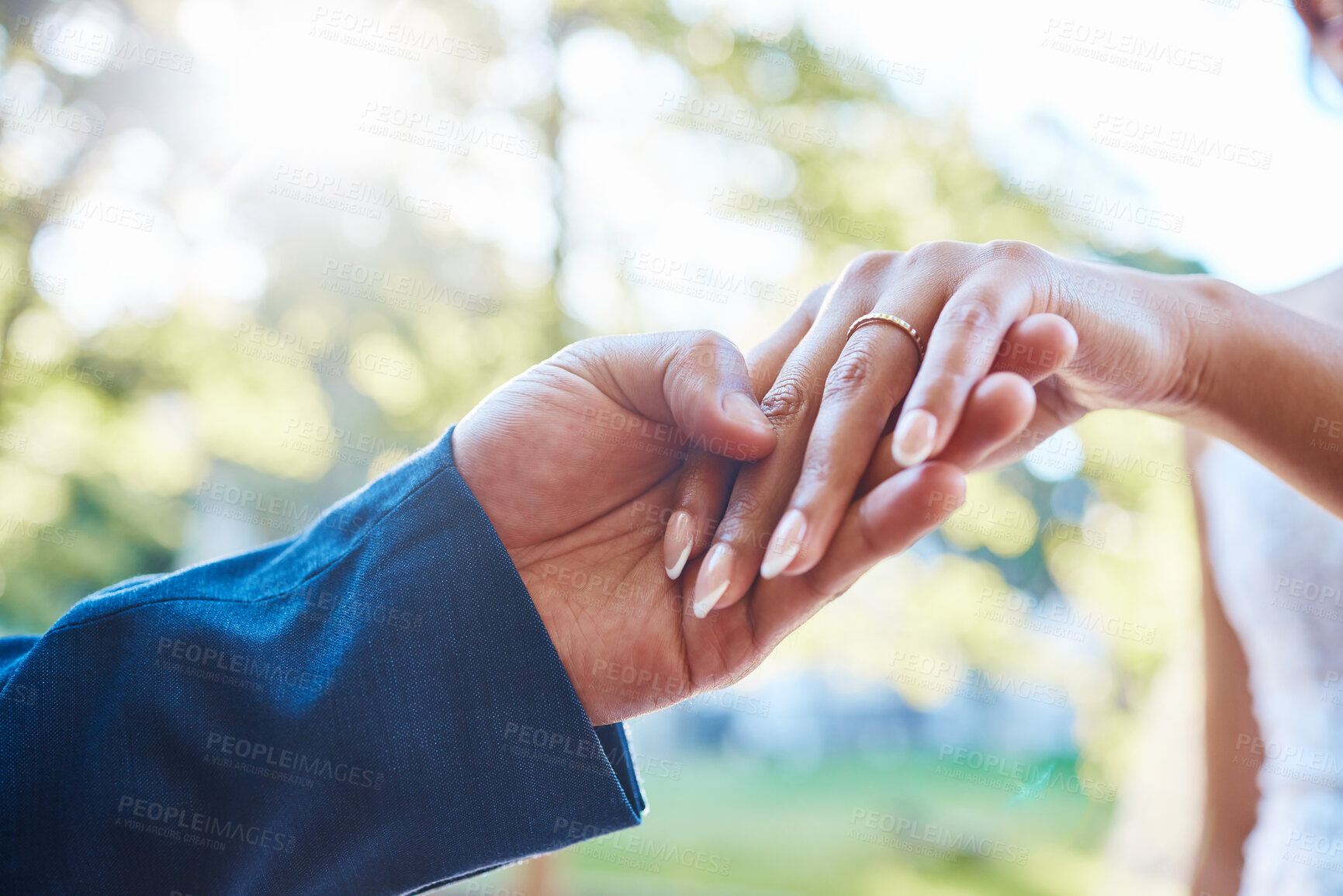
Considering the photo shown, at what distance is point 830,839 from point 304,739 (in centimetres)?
877

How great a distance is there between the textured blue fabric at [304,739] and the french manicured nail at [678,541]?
27cm

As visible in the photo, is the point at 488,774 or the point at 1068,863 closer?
the point at 488,774

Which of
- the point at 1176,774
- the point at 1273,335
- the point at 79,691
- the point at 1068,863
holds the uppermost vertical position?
the point at 1273,335

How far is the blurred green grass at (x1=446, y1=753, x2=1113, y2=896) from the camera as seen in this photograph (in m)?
7.30

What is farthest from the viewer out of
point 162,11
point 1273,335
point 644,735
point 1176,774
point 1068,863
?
point 644,735

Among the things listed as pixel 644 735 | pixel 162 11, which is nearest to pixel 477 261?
pixel 162 11

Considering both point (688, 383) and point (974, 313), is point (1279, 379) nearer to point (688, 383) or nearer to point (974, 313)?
point (974, 313)

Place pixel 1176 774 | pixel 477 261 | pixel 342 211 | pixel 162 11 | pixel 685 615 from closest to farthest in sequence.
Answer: pixel 685 615 < pixel 1176 774 < pixel 477 261 < pixel 342 211 < pixel 162 11

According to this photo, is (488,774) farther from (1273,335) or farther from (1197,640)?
(1197,640)

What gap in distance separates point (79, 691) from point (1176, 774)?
2.83m

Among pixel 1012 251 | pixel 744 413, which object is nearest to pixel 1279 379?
pixel 1012 251

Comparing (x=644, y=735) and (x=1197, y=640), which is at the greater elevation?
(x=1197, y=640)

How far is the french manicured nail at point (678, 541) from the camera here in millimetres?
1390

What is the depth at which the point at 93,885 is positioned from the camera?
111 cm
